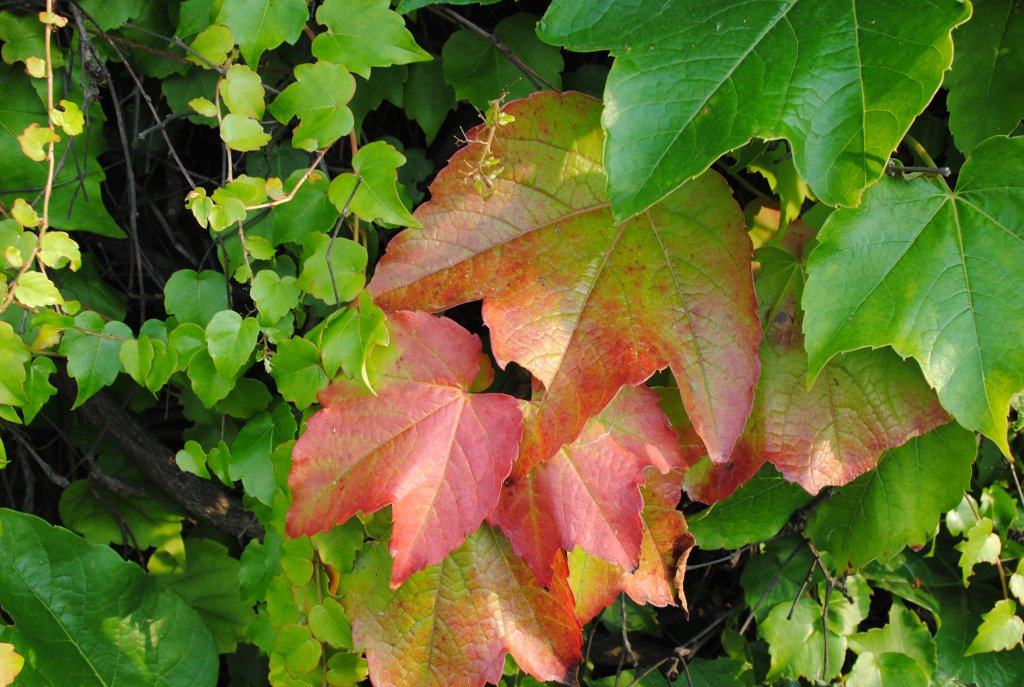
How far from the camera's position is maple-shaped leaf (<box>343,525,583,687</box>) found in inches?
37.0

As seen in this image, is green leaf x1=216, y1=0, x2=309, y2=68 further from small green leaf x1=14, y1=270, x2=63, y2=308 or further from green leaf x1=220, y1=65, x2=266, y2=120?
small green leaf x1=14, y1=270, x2=63, y2=308

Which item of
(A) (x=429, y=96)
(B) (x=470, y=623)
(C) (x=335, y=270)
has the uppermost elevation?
(A) (x=429, y=96)

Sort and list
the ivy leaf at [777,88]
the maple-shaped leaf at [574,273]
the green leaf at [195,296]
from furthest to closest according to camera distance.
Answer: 1. the green leaf at [195,296]
2. the maple-shaped leaf at [574,273]
3. the ivy leaf at [777,88]

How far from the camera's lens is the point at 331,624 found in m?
0.98

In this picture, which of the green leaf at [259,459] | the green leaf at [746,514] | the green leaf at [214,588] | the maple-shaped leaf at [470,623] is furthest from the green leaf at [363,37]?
the green leaf at [214,588]

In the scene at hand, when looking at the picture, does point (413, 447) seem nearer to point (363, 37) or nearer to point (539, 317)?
point (539, 317)

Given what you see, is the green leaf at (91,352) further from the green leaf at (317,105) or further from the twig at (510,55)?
the twig at (510,55)

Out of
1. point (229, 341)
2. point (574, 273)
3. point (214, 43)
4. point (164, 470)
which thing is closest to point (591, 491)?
point (574, 273)

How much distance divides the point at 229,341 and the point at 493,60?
508 millimetres

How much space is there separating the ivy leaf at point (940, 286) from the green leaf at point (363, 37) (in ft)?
1.69

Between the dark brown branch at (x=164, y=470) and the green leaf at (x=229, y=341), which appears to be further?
the dark brown branch at (x=164, y=470)

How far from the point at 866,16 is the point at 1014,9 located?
0.89 ft

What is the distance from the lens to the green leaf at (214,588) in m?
1.39

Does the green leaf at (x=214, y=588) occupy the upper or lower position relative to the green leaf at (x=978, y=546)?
lower
